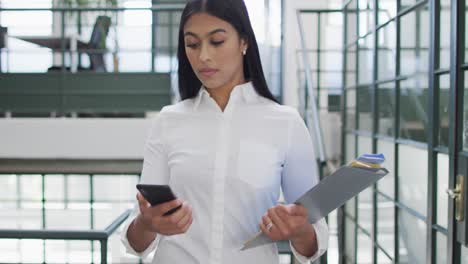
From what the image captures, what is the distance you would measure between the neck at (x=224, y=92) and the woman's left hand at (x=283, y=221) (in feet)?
0.87

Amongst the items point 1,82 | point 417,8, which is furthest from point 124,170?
point 417,8

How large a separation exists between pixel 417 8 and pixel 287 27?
3.32 metres

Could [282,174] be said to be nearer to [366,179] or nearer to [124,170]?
[366,179]

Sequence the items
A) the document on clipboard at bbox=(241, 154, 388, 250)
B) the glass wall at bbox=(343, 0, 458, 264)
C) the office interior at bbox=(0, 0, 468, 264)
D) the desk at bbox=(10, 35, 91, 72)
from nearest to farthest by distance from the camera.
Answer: the document on clipboard at bbox=(241, 154, 388, 250) → the office interior at bbox=(0, 0, 468, 264) → the glass wall at bbox=(343, 0, 458, 264) → the desk at bbox=(10, 35, 91, 72)

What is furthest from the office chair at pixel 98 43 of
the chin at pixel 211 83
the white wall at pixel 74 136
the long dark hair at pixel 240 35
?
the chin at pixel 211 83

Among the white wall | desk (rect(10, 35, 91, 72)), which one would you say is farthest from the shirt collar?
desk (rect(10, 35, 91, 72))

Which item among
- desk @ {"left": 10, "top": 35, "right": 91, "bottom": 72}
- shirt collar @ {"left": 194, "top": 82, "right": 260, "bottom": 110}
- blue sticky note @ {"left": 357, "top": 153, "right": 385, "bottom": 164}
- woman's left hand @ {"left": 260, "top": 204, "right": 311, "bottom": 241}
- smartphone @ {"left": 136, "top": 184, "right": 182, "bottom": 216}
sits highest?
desk @ {"left": 10, "top": 35, "right": 91, "bottom": 72}

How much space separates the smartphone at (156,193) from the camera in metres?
0.74

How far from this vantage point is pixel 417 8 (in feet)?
9.27

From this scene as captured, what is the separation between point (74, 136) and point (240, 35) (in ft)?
12.3

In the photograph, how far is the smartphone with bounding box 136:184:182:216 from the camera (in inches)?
29.3

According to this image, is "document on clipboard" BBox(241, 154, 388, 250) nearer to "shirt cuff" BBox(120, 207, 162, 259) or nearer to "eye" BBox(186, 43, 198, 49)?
"shirt cuff" BBox(120, 207, 162, 259)

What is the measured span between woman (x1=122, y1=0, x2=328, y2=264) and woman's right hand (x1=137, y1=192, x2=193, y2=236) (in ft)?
0.19

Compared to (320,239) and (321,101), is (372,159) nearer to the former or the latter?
(320,239)
